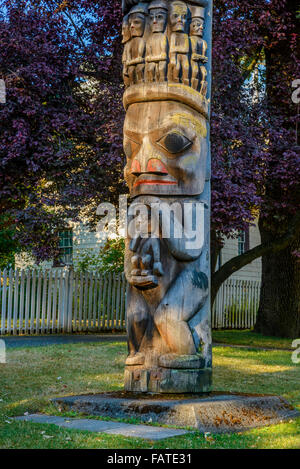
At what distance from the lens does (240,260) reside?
16156 mm

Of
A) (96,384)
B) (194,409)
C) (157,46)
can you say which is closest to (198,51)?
(157,46)

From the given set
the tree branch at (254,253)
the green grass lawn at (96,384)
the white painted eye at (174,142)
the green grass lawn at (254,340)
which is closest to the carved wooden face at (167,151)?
the white painted eye at (174,142)

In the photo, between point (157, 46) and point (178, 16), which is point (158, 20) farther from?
point (157, 46)

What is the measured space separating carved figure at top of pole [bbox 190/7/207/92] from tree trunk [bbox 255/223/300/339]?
10282 mm

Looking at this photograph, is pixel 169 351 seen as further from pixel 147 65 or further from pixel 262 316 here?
pixel 262 316

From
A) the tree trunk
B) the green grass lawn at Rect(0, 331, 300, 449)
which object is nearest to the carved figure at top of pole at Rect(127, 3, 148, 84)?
the green grass lawn at Rect(0, 331, 300, 449)

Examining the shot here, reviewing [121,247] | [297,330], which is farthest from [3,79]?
[297,330]

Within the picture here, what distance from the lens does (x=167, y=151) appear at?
6.99 meters

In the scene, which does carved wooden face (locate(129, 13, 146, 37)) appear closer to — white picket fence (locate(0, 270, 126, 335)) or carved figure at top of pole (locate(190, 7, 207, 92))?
carved figure at top of pole (locate(190, 7, 207, 92))

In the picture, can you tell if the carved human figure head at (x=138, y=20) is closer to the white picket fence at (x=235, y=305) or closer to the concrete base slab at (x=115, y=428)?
the concrete base slab at (x=115, y=428)

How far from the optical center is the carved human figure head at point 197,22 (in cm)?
733

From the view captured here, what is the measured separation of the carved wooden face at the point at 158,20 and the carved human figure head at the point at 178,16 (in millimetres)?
79

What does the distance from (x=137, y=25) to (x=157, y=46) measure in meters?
0.42

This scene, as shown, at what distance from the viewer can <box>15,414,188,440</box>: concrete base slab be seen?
568cm
